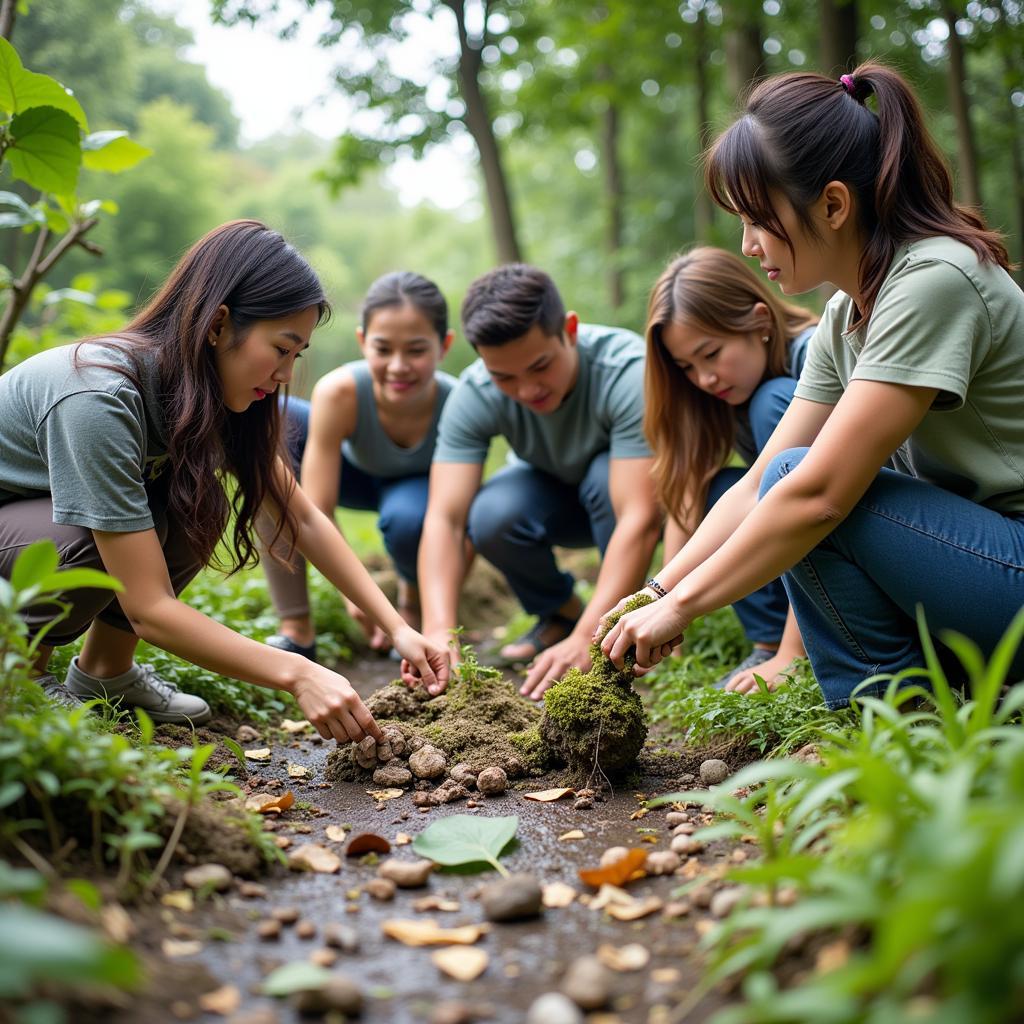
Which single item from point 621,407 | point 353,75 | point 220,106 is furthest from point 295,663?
point 220,106

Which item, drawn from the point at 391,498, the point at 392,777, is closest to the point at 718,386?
the point at 392,777

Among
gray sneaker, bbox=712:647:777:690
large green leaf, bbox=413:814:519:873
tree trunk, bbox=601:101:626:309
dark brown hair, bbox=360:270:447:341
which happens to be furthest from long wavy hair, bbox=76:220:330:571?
tree trunk, bbox=601:101:626:309

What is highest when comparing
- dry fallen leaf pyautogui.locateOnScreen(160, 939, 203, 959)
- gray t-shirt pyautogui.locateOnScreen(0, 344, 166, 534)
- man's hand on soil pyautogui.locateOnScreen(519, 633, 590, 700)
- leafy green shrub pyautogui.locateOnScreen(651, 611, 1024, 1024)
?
gray t-shirt pyautogui.locateOnScreen(0, 344, 166, 534)

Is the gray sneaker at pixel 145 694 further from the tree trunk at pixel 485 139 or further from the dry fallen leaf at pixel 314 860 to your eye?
the tree trunk at pixel 485 139

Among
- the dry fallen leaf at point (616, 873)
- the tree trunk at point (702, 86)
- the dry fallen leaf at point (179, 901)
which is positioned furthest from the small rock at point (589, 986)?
the tree trunk at point (702, 86)

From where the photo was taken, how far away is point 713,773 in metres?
2.23

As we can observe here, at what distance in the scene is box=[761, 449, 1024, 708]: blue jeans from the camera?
200 cm

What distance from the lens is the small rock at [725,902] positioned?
1.49 metres

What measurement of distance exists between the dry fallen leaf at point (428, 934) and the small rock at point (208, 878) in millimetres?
312

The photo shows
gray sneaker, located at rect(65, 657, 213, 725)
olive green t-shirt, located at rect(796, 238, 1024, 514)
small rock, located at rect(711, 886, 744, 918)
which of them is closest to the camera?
small rock, located at rect(711, 886, 744, 918)

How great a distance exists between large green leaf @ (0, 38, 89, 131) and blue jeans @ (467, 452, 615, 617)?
1985 mm

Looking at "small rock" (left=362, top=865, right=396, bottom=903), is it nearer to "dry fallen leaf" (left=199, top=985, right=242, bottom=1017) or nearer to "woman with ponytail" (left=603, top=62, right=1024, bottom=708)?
"dry fallen leaf" (left=199, top=985, right=242, bottom=1017)

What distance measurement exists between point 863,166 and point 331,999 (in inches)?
77.0

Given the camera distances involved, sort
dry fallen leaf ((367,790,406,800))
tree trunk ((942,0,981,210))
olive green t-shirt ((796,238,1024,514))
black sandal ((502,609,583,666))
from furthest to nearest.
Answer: tree trunk ((942,0,981,210)) → black sandal ((502,609,583,666)) → dry fallen leaf ((367,790,406,800)) → olive green t-shirt ((796,238,1024,514))
